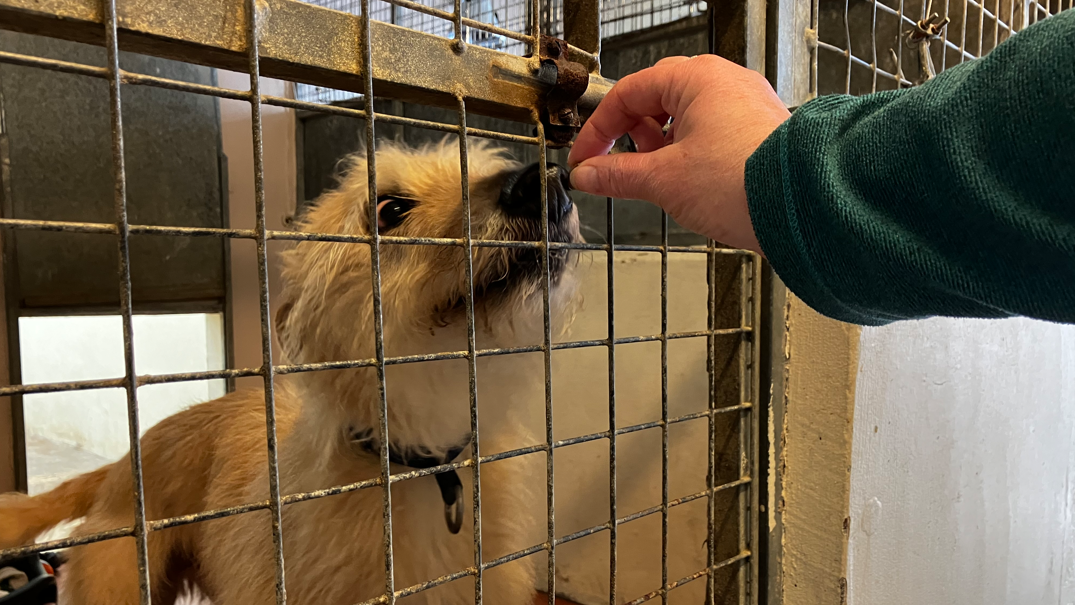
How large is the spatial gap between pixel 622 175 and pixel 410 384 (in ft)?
1.81

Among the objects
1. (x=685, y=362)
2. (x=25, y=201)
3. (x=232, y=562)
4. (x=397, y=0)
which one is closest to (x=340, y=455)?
(x=232, y=562)

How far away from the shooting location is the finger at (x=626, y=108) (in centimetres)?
73

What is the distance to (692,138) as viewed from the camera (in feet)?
2.15

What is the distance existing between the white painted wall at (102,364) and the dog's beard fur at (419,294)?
204cm

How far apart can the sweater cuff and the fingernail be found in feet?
0.80

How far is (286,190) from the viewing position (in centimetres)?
341

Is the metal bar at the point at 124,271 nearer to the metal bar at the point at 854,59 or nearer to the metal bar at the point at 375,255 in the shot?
the metal bar at the point at 375,255

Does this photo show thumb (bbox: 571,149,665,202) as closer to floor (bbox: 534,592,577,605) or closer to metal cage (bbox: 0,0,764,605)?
metal cage (bbox: 0,0,764,605)

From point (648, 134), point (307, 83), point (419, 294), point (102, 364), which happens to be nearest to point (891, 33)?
point (648, 134)

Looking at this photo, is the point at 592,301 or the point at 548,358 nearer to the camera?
the point at 548,358

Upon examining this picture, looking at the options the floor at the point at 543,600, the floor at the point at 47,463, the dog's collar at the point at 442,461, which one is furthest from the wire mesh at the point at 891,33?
the floor at the point at 47,463

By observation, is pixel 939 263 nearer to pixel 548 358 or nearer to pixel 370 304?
pixel 548 358

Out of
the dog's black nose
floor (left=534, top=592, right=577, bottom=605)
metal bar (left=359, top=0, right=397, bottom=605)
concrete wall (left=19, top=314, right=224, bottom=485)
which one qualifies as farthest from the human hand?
concrete wall (left=19, top=314, right=224, bottom=485)

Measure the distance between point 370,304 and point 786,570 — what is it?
3.23ft
